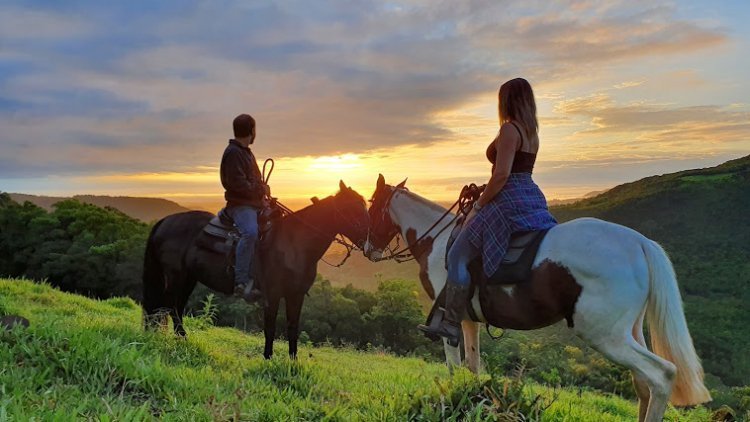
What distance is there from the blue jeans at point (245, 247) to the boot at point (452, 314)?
2.88 meters

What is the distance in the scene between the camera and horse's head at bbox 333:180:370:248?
720 cm

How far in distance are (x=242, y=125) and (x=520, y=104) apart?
157 inches

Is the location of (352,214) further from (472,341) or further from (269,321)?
(472,341)

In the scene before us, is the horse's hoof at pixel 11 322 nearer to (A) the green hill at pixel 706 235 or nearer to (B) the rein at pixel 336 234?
(B) the rein at pixel 336 234

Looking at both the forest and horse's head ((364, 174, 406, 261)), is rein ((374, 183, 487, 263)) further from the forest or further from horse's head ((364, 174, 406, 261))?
the forest

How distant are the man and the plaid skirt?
3.34 m

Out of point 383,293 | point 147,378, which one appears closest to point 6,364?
point 147,378

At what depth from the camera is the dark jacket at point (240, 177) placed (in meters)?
7.04

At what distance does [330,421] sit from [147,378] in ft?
5.19

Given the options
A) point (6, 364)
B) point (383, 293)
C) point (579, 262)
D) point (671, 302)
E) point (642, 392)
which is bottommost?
point (383, 293)

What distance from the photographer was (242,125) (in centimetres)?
718

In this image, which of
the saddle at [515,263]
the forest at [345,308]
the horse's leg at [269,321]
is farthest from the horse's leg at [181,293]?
the saddle at [515,263]

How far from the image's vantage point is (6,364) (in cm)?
406

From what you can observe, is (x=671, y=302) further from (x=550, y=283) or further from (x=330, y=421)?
(x=330, y=421)
